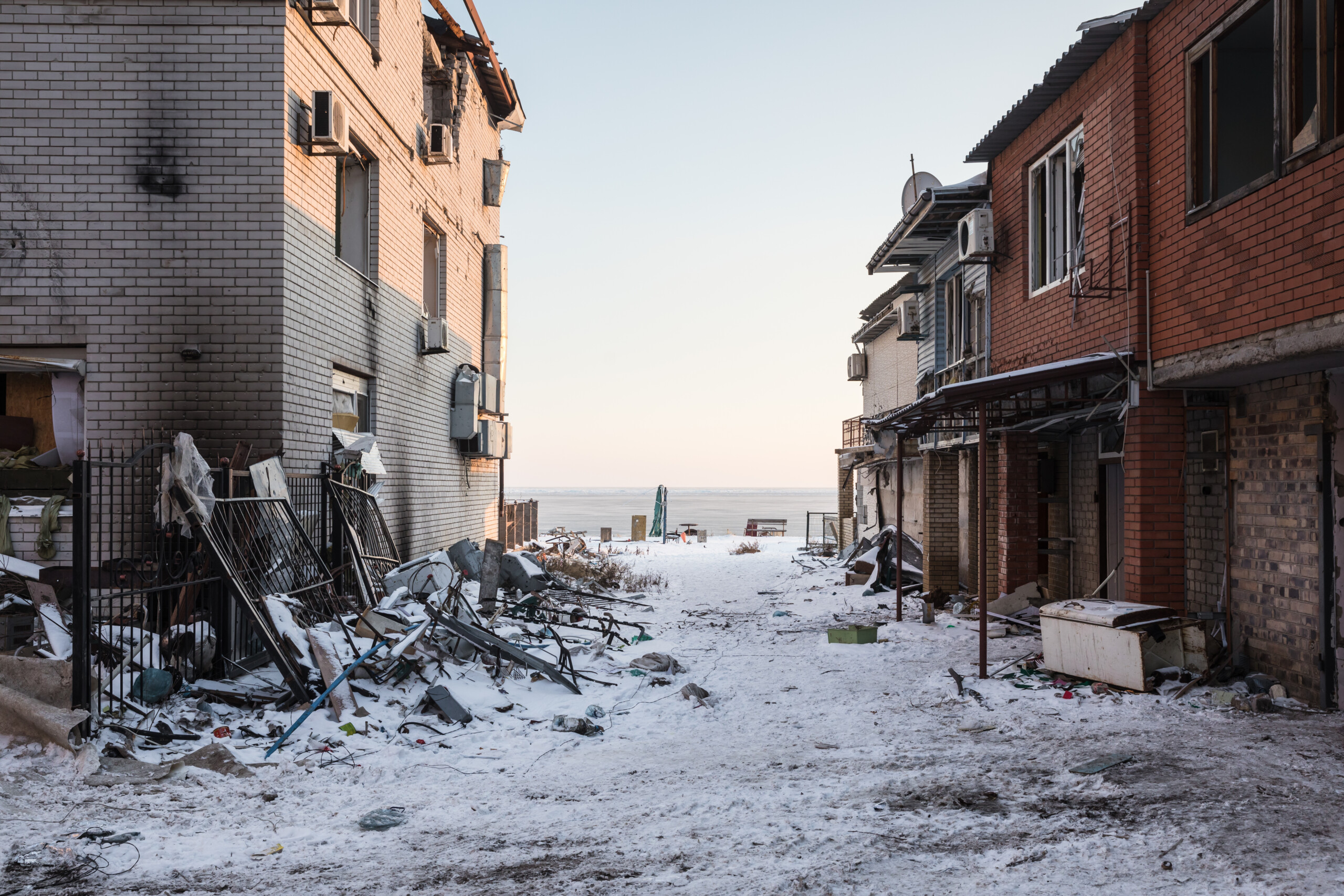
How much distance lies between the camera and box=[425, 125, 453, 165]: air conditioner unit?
43.5ft

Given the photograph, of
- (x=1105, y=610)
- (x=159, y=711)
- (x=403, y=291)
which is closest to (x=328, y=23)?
(x=403, y=291)

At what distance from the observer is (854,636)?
1098cm

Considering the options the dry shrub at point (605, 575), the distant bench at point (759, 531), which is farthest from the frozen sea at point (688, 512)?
the dry shrub at point (605, 575)

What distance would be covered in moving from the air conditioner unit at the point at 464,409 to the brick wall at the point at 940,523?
8.39 meters

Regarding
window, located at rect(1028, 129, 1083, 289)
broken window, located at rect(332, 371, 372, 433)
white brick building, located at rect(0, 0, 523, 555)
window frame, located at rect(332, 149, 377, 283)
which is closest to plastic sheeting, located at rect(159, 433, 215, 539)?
white brick building, located at rect(0, 0, 523, 555)

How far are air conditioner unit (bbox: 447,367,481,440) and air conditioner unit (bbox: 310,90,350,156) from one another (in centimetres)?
665

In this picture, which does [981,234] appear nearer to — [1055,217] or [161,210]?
[1055,217]

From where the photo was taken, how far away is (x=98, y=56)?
325 inches

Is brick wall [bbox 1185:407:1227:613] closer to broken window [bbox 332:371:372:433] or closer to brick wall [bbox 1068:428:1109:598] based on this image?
brick wall [bbox 1068:428:1109:598]

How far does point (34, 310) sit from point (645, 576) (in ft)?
39.9

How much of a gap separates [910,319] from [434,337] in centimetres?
984

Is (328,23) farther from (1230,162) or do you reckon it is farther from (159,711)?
(1230,162)

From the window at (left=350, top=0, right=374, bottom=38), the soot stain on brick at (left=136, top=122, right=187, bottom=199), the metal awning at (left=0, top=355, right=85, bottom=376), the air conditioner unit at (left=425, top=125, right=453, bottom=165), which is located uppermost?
the window at (left=350, top=0, right=374, bottom=38)

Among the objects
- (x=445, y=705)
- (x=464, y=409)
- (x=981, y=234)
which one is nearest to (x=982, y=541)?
(x=981, y=234)
